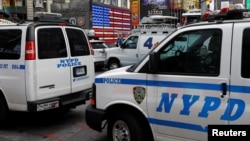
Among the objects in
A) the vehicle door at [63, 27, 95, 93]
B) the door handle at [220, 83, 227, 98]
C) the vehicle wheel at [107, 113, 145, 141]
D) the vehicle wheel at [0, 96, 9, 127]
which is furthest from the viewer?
the vehicle door at [63, 27, 95, 93]

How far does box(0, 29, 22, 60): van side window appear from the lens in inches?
258

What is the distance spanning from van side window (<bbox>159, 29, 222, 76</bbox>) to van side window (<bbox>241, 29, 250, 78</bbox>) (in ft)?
0.91

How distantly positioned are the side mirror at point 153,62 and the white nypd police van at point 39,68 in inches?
102

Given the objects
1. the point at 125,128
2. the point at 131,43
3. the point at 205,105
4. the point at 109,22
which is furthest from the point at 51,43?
the point at 109,22

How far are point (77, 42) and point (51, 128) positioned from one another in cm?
184

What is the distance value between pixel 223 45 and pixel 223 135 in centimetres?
103

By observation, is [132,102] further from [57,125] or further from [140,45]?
[140,45]

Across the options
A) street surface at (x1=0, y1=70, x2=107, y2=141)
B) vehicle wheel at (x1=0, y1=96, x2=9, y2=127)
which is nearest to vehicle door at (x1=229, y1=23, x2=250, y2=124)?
street surface at (x1=0, y1=70, x2=107, y2=141)

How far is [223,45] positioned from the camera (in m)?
4.12

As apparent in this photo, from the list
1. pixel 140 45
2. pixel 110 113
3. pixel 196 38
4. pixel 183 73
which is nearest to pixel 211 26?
pixel 196 38

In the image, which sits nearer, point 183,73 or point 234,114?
point 234,114

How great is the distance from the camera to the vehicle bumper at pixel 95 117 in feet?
17.3

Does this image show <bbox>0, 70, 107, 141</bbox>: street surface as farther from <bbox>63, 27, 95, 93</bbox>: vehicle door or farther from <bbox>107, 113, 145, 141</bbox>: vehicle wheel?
<bbox>107, 113, 145, 141</bbox>: vehicle wheel

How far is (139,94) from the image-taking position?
477 centimetres
